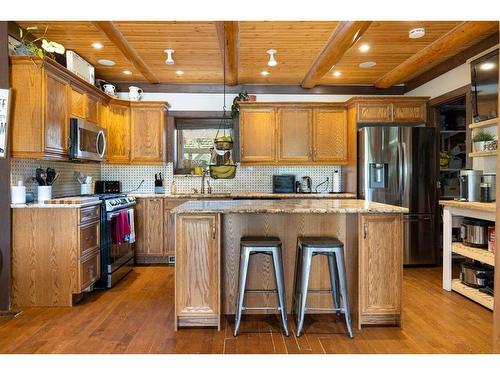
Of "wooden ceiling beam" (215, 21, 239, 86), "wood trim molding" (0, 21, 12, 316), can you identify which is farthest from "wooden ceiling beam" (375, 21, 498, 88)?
"wood trim molding" (0, 21, 12, 316)

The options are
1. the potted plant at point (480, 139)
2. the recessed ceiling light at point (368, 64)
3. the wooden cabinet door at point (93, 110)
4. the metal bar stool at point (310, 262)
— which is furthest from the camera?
the recessed ceiling light at point (368, 64)

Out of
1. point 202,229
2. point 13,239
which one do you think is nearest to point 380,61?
point 202,229

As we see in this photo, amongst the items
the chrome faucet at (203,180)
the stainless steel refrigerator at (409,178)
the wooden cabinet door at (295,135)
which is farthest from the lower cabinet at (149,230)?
the stainless steel refrigerator at (409,178)

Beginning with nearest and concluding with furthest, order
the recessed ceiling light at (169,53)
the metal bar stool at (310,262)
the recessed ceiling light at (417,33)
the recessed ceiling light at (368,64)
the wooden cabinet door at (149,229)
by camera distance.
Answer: the metal bar stool at (310,262)
the recessed ceiling light at (417,33)
the recessed ceiling light at (169,53)
the recessed ceiling light at (368,64)
the wooden cabinet door at (149,229)

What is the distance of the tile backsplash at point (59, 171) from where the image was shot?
11.2 feet

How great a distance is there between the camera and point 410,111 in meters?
5.05

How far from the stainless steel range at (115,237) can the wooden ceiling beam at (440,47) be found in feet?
12.9

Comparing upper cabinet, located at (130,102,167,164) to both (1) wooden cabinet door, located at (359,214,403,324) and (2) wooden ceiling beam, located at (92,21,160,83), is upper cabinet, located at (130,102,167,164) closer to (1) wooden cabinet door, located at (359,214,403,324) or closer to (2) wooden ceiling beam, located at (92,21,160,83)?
(2) wooden ceiling beam, located at (92,21,160,83)

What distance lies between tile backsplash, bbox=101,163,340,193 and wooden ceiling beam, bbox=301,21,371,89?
1.45 m

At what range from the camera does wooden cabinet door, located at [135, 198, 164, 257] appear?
4934 mm

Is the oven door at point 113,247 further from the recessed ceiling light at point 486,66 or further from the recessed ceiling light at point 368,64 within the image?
the recessed ceiling light at point 486,66

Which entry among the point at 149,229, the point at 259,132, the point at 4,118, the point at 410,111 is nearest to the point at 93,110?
the point at 4,118

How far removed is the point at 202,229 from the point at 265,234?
569 mm
